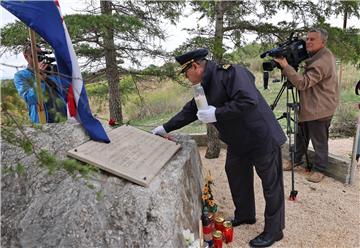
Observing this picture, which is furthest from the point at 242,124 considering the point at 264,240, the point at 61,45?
the point at 61,45

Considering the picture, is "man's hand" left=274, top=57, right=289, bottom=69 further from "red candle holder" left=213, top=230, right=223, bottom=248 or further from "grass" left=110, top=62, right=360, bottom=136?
"grass" left=110, top=62, right=360, bottom=136

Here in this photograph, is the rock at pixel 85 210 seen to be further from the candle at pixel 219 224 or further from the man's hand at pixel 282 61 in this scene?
the man's hand at pixel 282 61

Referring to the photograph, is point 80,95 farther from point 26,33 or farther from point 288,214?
point 288,214

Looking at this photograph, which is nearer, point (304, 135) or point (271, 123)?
point (271, 123)

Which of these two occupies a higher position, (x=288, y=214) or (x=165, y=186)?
(x=165, y=186)

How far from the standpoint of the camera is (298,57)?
12.8ft

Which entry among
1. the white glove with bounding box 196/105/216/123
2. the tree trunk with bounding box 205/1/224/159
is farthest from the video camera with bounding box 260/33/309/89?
the white glove with bounding box 196/105/216/123

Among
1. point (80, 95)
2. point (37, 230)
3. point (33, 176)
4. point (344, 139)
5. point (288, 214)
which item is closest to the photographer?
point (37, 230)

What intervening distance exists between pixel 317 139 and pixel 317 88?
26.1 inches

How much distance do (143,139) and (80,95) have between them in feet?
2.31

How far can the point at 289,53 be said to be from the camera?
12.6ft

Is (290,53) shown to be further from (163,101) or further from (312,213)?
(163,101)

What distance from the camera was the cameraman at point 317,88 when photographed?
3980mm

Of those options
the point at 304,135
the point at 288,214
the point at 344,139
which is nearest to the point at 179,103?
the point at 344,139
